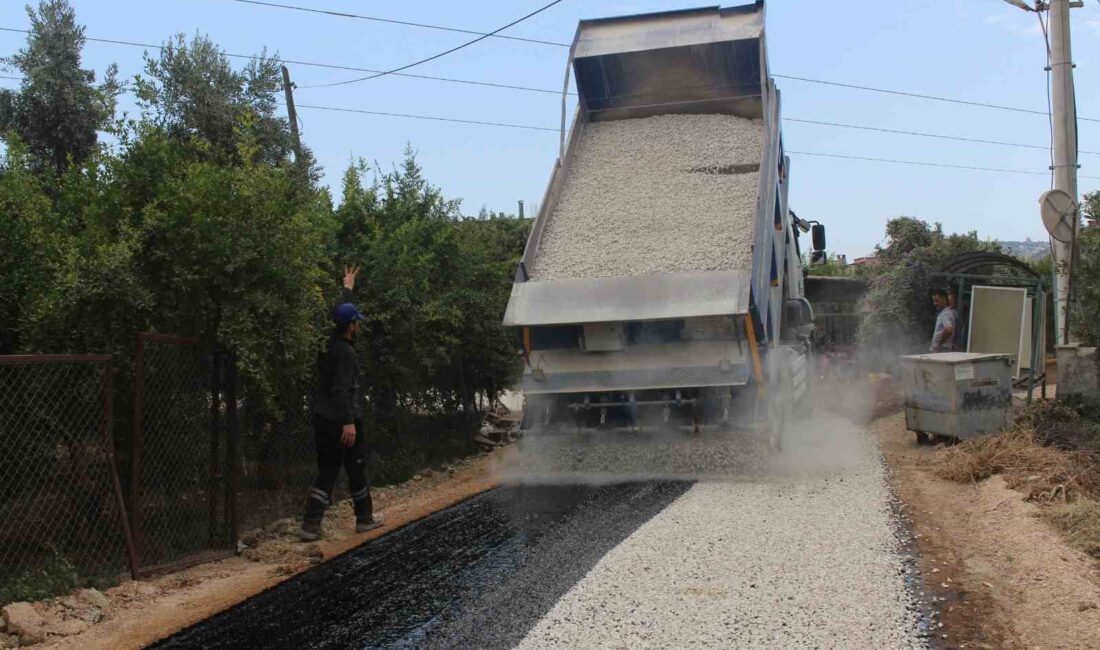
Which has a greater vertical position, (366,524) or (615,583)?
(615,583)

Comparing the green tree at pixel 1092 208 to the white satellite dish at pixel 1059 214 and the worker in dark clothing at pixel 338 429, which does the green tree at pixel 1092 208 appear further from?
the worker in dark clothing at pixel 338 429

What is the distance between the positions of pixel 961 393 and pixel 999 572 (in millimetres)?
4793

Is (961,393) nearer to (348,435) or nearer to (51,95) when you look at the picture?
(348,435)

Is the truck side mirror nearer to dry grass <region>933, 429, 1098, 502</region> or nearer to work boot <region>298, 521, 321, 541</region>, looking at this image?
dry grass <region>933, 429, 1098, 502</region>

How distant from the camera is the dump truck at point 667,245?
857 cm

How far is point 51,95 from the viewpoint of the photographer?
13.1 m

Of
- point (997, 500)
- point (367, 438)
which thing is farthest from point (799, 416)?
point (367, 438)

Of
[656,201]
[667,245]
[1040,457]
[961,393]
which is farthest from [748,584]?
[961,393]

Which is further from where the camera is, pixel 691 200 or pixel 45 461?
pixel 691 200

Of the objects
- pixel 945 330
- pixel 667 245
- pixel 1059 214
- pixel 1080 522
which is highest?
pixel 1059 214

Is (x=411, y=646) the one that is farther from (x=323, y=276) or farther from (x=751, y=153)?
(x=751, y=153)

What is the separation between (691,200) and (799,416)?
3376 mm

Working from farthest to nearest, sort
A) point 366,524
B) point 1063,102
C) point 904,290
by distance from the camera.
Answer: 1. point 904,290
2. point 1063,102
3. point 366,524

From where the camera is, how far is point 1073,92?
468 inches
